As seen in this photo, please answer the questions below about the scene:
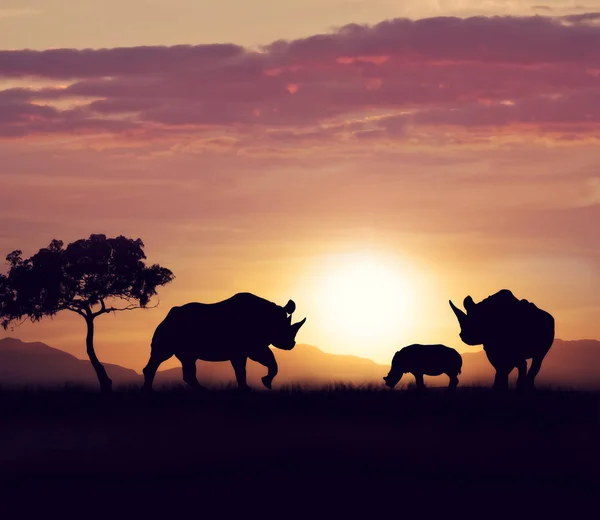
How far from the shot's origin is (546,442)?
82.0 feet

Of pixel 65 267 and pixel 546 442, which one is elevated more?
pixel 65 267

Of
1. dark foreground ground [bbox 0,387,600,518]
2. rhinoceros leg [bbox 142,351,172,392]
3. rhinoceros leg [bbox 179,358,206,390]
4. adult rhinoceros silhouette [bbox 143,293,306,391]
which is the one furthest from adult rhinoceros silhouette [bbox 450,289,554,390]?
rhinoceros leg [bbox 142,351,172,392]

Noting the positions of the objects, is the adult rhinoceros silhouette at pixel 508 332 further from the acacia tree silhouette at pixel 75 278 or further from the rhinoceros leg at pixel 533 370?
the acacia tree silhouette at pixel 75 278

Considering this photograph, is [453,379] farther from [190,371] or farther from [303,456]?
[303,456]

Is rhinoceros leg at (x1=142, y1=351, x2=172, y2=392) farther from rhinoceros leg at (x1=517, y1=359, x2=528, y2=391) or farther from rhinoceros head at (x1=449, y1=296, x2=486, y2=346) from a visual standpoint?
rhinoceros leg at (x1=517, y1=359, x2=528, y2=391)

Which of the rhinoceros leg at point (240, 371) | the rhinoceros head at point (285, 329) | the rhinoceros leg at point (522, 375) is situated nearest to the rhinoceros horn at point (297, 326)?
the rhinoceros head at point (285, 329)

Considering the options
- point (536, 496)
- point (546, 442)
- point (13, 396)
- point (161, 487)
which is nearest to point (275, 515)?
point (161, 487)

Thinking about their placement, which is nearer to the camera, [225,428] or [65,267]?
[225,428]

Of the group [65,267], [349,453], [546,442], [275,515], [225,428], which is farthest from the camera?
[65,267]

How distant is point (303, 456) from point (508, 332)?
15.8 meters

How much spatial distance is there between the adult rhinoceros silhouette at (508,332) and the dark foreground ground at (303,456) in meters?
3.90

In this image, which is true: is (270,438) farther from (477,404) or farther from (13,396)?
(13,396)

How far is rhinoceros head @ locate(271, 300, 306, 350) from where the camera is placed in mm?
38281

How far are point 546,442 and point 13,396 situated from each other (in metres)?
16.0
